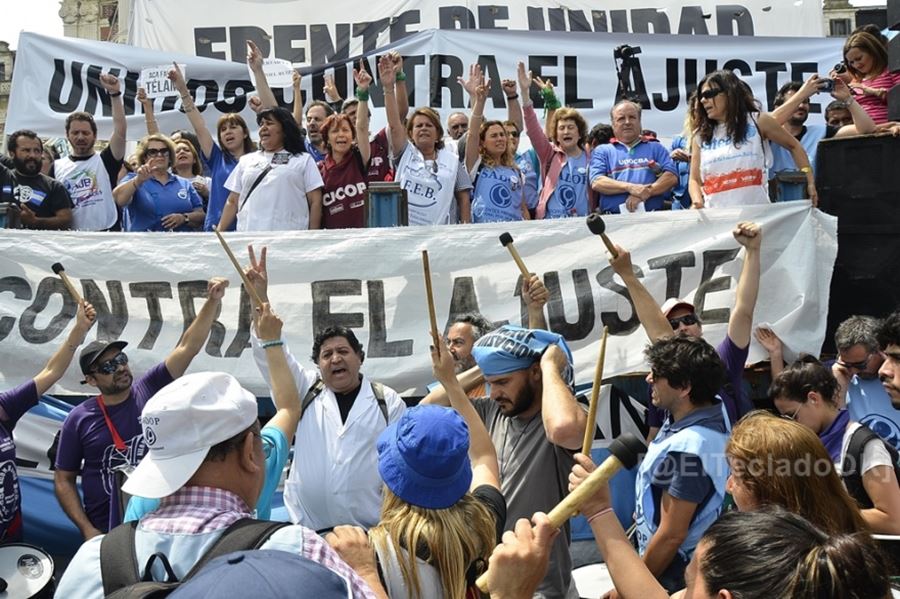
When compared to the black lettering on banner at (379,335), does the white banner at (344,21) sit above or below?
above

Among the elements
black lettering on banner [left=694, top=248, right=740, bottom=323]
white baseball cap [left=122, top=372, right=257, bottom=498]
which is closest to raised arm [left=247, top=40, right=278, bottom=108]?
black lettering on banner [left=694, top=248, right=740, bottom=323]

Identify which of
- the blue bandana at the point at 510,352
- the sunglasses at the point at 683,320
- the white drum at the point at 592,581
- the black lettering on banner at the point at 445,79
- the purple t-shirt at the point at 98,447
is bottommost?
the white drum at the point at 592,581

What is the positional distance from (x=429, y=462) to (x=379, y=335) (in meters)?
3.58

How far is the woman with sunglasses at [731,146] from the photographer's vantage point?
577 cm

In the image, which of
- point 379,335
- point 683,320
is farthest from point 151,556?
point 379,335

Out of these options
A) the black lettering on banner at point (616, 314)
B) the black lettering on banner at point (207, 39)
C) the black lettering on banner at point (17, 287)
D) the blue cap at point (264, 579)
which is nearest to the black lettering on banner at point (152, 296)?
the black lettering on banner at point (17, 287)

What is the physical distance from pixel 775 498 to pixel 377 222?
3940mm

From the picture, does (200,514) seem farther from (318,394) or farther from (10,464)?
(10,464)

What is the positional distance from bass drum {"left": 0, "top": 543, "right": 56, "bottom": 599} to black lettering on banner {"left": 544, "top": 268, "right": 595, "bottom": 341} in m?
2.76

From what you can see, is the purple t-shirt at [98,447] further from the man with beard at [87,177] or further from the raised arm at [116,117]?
the raised arm at [116,117]

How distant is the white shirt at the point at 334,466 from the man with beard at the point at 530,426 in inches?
38.2

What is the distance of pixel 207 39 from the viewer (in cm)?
1071

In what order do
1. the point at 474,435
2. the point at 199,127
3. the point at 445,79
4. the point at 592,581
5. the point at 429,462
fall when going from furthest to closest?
the point at 445,79
the point at 199,127
the point at 592,581
the point at 474,435
the point at 429,462

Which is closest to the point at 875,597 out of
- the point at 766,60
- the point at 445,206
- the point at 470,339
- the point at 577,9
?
the point at 470,339
